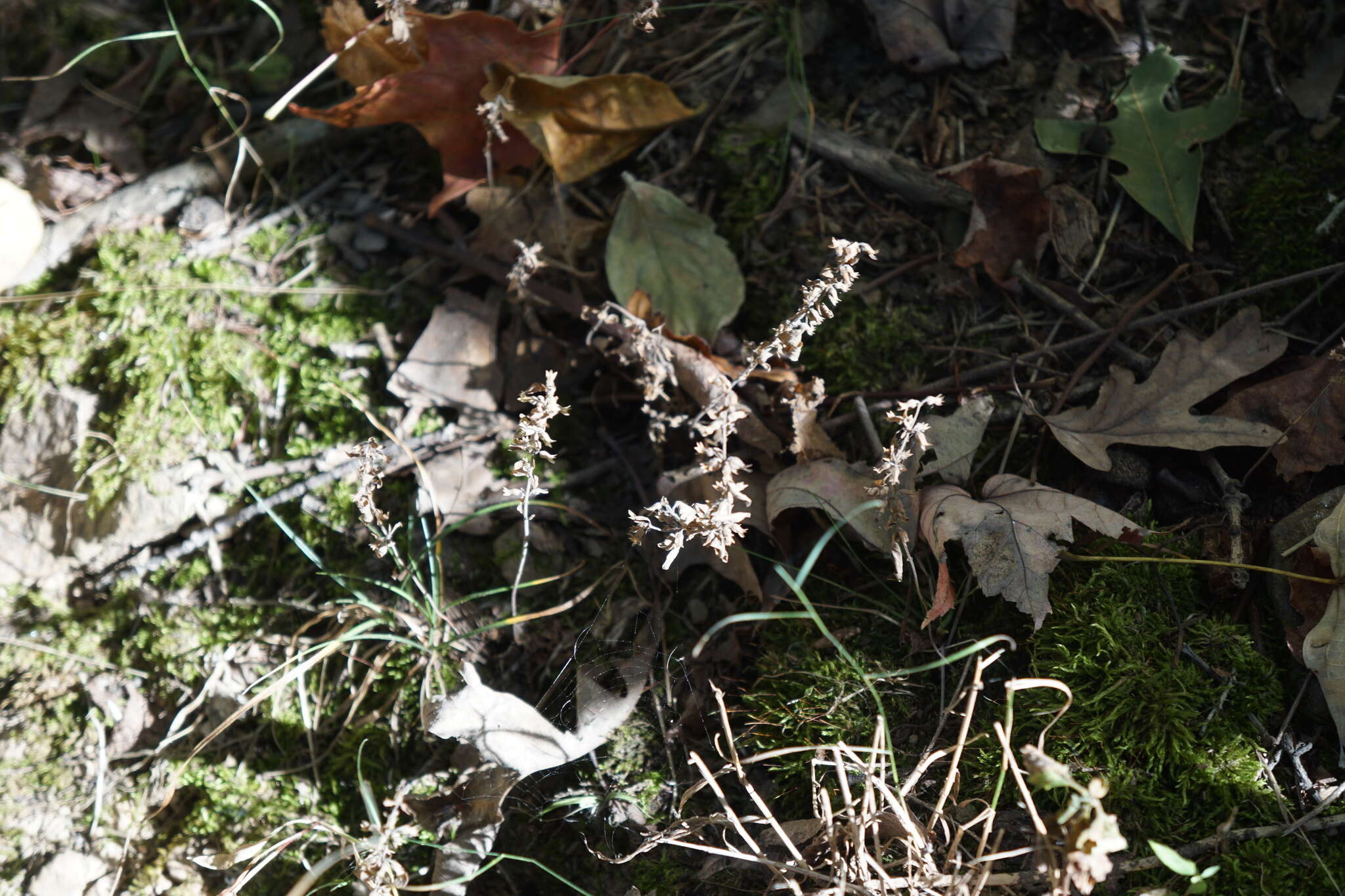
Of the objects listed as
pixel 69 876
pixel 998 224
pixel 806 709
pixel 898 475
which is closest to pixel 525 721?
pixel 806 709

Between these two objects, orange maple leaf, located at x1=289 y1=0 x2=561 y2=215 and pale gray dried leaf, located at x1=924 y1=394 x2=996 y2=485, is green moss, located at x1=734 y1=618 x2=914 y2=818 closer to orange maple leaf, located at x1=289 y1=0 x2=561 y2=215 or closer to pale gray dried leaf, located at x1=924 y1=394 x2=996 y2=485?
pale gray dried leaf, located at x1=924 y1=394 x2=996 y2=485

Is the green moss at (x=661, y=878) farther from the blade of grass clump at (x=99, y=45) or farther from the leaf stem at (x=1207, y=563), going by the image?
the blade of grass clump at (x=99, y=45)

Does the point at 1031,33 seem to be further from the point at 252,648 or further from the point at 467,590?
the point at 252,648

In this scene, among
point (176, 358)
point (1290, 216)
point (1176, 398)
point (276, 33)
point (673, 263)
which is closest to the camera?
point (1176, 398)

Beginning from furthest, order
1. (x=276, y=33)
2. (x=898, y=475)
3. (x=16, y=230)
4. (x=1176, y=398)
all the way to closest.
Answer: (x=276, y=33) < (x=16, y=230) < (x=1176, y=398) < (x=898, y=475)

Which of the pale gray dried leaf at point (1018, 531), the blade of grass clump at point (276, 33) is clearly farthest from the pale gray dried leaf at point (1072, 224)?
the blade of grass clump at point (276, 33)

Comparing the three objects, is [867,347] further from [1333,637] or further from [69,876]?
[69,876]
